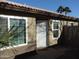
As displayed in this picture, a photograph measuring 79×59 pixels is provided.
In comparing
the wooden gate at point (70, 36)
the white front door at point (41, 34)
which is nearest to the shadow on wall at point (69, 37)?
the wooden gate at point (70, 36)

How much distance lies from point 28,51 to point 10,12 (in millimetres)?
3080

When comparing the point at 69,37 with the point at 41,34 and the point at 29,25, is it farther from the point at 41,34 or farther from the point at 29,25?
the point at 29,25

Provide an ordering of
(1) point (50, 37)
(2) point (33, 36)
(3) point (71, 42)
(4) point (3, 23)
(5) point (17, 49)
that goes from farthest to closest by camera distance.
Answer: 1. (3) point (71, 42)
2. (1) point (50, 37)
3. (2) point (33, 36)
4. (5) point (17, 49)
5. (4) point (3, 23)

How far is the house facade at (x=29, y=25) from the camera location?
935cm

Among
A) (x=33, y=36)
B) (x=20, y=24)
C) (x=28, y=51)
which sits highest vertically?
(x=20, y=24)

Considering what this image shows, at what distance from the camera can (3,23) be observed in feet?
30.4

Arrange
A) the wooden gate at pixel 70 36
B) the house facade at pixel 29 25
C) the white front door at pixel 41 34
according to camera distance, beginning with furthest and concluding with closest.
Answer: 1. the wooden gate at pixel 70 36
2. the white front door at pixel 41 34
3. the house facade at pixel 29 25

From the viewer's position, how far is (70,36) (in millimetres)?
16078

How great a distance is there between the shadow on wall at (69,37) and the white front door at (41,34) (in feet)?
8.29

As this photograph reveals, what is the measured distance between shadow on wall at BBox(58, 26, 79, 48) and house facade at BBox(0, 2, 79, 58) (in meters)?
0.43

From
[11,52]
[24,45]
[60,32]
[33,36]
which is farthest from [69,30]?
[11,52]

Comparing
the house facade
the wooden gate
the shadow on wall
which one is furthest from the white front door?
the wooden gate

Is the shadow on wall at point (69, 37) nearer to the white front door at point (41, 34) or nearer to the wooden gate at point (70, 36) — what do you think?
the wooden gate at point (70, 36)

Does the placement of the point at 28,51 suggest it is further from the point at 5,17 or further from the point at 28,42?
the point at 5,17
